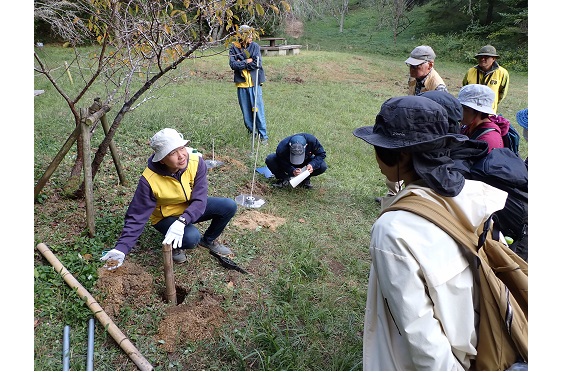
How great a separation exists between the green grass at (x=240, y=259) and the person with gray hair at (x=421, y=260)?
4.29 ft

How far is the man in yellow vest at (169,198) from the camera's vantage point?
2979 millimetres

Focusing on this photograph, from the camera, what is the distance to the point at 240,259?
3668mm

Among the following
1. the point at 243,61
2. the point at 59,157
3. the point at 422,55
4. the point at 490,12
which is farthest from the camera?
the point at 490,12

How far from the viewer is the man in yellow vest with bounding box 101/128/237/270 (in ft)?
A: 9.77

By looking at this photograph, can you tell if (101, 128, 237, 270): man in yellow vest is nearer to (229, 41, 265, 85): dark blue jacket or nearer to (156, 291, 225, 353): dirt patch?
(156, 291, 225, 353): dirt patch

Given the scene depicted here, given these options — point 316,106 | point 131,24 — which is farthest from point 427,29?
point 131,24

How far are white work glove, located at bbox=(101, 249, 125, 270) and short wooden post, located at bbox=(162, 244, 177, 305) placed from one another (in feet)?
1.13

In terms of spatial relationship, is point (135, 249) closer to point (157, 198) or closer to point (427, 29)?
point (157, 198)

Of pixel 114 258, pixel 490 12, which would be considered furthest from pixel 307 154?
pixel 490 12

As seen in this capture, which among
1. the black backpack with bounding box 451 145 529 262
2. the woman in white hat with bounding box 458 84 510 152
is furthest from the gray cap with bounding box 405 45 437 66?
the black backpack with bounding box 451 145 529 262

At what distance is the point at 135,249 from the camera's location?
355 cm

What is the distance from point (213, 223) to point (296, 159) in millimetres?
1635

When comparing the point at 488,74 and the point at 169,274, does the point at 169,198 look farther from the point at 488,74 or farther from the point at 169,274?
the point at 488,74

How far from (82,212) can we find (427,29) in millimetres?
25357
